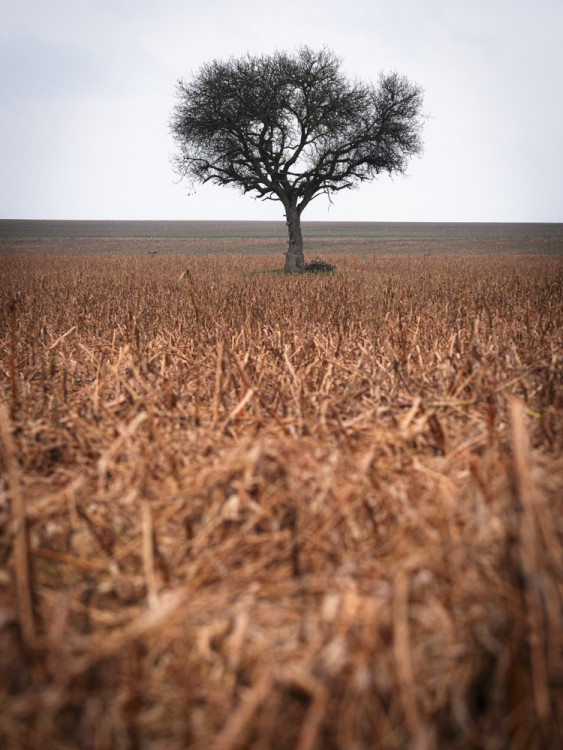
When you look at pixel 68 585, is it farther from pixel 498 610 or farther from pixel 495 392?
pixel 495 392

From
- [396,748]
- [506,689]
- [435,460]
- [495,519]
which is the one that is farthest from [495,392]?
[396,748]

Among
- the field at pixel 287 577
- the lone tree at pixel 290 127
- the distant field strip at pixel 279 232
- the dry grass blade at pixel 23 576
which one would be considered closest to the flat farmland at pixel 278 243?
the distant field strip at pixel 279 232

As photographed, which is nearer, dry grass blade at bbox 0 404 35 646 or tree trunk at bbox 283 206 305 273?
dry grass blade at bbox 0 404 35 646

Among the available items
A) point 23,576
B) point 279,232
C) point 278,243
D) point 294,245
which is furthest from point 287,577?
point 279,232

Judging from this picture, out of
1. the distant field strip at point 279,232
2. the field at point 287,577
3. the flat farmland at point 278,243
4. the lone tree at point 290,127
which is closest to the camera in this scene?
the field at point 287,577

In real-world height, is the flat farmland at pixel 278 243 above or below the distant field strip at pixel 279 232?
below

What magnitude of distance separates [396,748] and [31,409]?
2481mm

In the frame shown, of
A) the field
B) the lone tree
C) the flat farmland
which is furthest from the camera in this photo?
the flat farmland

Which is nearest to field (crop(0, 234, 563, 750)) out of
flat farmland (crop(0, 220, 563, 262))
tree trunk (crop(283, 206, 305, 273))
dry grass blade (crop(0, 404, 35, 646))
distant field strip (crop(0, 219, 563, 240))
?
dry grass blade (crop(0, 404, 35, 646))

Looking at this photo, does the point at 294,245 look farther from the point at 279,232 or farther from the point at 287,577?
the point at 279,232

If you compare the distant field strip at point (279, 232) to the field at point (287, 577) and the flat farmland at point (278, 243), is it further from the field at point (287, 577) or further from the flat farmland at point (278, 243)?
the field at point (287, 577)

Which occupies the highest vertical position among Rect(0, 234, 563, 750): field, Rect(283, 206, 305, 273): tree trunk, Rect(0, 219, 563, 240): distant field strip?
Rect(0, 219, 563, 240): distant field strip

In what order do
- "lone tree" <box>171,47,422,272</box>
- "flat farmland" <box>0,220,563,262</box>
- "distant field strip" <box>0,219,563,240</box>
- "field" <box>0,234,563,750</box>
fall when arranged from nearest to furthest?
"field" <box>0,234,563,750</box> → "lone tree" <box>171,47,422,272</box> → "flat farmland" <box>0,220,563,262</box> → "distant field strip" <box>0,219,563,240</box>

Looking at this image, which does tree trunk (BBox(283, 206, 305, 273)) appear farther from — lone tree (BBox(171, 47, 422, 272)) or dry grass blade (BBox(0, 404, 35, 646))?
dry grass blade (BBox(0, 404, 35, 646))
